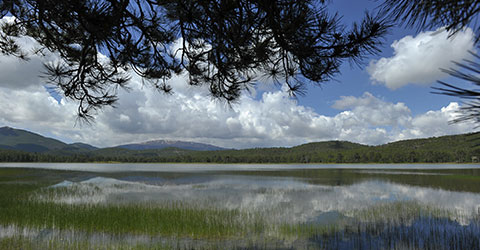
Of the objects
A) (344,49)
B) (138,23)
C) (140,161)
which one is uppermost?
(138,23)

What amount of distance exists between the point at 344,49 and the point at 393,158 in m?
122

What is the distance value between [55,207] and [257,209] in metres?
10.3

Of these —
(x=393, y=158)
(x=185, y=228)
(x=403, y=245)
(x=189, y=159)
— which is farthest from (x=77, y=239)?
(x=189, y=159)

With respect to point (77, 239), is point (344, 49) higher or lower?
higher

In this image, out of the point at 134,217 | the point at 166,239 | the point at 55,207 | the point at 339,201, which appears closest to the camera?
the point at 166,239

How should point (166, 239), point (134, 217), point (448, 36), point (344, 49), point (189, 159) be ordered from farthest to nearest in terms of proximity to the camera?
1. point (189, 159)
2. point (134, 217)
3. point (166, 239)
4. point (344, 49)
5. point (448, 36)

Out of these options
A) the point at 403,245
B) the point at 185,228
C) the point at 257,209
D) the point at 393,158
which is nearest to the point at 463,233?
the point at 403,245

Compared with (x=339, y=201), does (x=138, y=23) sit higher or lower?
higher

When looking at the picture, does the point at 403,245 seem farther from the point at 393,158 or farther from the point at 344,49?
the point at 393,158

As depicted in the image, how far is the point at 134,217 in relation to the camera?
37.7 feet

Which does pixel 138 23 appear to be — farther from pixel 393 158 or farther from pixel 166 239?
pixel 393 158

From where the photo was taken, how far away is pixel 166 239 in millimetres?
8805

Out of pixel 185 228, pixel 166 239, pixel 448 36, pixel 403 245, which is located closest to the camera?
pixel 448 36

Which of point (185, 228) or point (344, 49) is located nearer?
point (344, 49)
